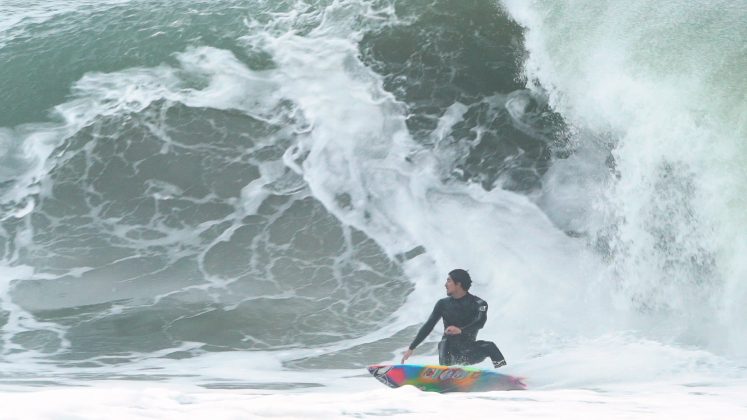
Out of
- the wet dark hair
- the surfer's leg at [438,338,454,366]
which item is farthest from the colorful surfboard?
the wet dark hair

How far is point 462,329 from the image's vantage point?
26.1 feet

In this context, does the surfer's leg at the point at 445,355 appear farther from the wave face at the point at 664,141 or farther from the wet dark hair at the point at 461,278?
the wave face at the point at 664,141

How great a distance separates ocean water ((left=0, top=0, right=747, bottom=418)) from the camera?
977 cm

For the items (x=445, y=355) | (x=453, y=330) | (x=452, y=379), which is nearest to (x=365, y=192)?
(x=445, y=355)

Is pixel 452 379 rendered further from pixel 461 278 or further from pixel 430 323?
pixel 461 278

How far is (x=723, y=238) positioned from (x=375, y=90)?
560 centimetres

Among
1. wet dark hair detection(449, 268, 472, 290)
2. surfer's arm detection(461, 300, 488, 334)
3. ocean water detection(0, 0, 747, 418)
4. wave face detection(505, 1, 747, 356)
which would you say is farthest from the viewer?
wave face detection(505, 1, 747, 356)

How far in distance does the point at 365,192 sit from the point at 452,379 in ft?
17.5

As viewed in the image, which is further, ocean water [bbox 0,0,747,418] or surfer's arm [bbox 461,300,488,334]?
ocean water [bbox 0,0,747,418]

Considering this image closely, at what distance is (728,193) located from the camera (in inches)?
403

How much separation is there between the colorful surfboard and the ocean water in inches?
17.9

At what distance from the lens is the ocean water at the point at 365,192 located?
32.0ft

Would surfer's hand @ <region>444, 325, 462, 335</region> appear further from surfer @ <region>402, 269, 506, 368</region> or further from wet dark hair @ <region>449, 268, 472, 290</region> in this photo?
wet dark hair @ <region>449, 268, 472, 290</region>

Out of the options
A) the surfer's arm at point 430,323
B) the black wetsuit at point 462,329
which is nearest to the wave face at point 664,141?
the black wetsuit at point 462,329
